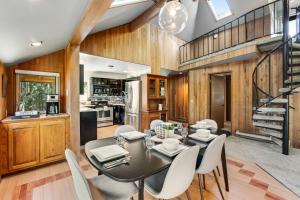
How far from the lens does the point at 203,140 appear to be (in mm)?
1850

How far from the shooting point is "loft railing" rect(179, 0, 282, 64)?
176 inches

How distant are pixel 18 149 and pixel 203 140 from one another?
9.25ft

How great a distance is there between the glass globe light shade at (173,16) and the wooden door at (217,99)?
12.4 feet

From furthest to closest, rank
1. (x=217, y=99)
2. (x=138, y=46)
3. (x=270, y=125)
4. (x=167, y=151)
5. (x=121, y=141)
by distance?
(x=217, y=99) → (x=138, y=46) → (x=270, y=125) → (x=121, y=141) → (x=167, y=151)

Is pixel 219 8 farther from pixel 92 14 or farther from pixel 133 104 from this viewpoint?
pixel 92 14

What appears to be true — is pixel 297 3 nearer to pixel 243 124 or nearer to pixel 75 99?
pixel 243 124

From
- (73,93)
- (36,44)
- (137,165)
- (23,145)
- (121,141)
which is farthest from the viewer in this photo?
(73,93)

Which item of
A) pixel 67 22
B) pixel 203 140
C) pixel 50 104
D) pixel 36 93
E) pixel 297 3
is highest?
pixel 297 3

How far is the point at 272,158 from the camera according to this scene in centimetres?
312

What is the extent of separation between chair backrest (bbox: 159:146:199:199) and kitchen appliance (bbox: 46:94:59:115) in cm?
275

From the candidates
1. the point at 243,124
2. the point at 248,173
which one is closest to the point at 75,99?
the point at 248,173

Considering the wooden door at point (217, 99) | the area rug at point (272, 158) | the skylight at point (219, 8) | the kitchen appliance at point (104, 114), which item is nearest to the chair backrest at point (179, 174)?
the area rug at point (272, 158)

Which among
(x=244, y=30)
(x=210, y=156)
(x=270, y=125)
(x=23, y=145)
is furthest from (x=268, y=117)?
(x=23, y=145)

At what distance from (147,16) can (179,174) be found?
3.73 m
